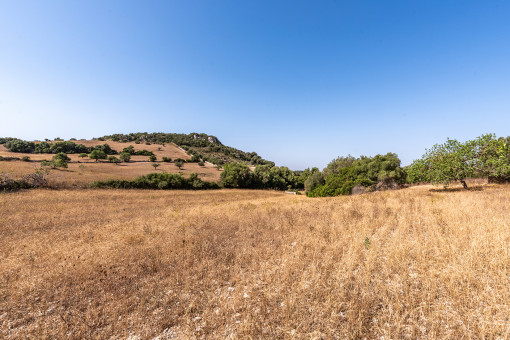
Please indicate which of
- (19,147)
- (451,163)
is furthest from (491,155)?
(19,147)

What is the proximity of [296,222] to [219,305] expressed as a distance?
613cm

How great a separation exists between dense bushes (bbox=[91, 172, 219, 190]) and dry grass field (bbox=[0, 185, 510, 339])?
31.4 metres

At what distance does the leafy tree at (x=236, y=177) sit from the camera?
166 ft

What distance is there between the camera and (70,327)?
3760 millimetres

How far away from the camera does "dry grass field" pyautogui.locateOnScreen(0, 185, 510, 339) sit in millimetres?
3199

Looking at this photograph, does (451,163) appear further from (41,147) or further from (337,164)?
(41,147)

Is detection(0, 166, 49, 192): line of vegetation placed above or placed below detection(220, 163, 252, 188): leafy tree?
below

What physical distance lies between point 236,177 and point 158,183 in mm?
19460

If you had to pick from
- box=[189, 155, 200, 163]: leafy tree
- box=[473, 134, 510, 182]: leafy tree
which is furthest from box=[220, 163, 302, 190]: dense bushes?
box=[473, 134, 510, 182]: leafy tree

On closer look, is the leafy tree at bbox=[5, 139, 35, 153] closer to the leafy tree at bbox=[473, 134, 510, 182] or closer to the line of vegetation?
the line of vegetation

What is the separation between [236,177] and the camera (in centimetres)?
5097

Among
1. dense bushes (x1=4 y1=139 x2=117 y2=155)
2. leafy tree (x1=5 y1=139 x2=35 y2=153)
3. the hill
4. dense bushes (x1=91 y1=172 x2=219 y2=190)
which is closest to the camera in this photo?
dense bushes (x1=91 y1=172 x2=219 y2=190)

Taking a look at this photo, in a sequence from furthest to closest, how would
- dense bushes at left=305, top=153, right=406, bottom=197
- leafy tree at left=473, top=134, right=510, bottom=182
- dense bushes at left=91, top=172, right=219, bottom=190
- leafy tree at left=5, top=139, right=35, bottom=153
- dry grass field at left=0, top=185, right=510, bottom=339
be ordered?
leafy tree at left=5, top=139, right=35, bottom=153
dense bushes at left=91, top=172, right=219, bottom=190
dense bushes at left=305, top=153, right=406, bottom=197
leafy tree at left=473, top=134, right=510, bottom=182
dry grass field at left=0, top=185, right=510, bottom=339

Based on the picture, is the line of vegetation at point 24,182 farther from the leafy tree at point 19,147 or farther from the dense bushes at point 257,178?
the leafy tree at point 19,147
